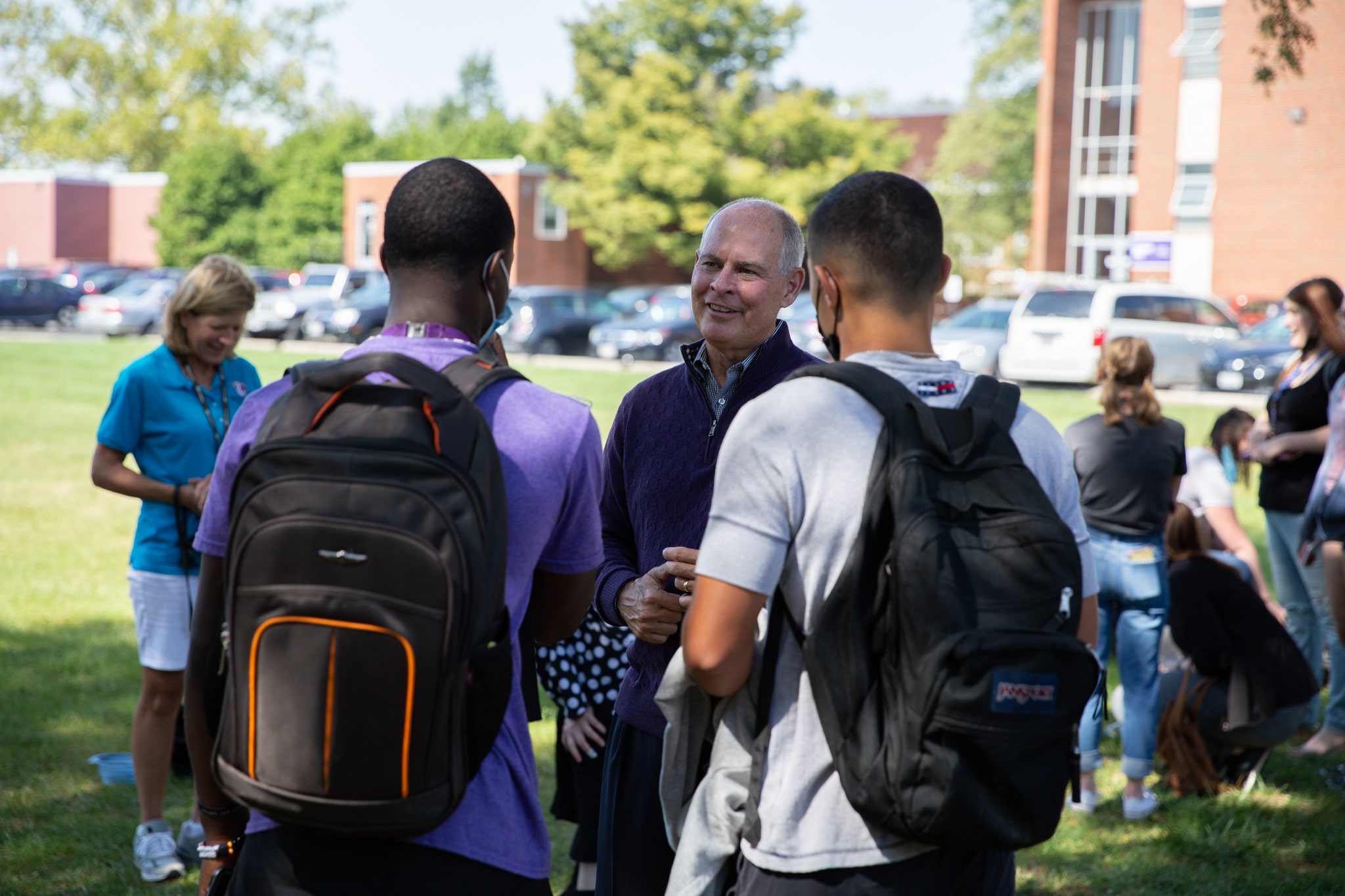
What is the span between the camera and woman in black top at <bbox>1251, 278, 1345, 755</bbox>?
600 centimetres

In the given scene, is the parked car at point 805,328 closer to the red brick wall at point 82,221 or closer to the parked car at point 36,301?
the parked car at point 36,301

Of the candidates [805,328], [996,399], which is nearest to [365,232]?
[805,328]

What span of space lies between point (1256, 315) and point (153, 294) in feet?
94.7

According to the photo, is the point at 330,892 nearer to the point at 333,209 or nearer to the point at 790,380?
the point at 790,380

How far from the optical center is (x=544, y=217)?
47594 mm

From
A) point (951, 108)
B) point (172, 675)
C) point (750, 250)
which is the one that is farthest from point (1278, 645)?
point (951, 108)

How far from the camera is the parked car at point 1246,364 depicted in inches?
808

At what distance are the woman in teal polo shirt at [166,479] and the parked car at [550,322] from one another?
2559 centimetres

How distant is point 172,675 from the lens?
445cm

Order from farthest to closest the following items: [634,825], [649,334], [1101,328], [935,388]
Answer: [649,334]
[1101,328]
[634,825]
[935,388]

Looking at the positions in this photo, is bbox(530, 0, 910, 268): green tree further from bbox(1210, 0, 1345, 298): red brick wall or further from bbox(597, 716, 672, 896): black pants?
bbox(597, 716, 672, 896): black pants

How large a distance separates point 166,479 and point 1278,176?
35.2 meters

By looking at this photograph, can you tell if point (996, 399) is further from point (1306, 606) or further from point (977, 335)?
point (977, 335)

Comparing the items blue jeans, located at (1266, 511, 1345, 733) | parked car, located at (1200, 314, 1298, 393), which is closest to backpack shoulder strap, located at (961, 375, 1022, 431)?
blue jeans, located at (1266, 511, 1345, 733)
